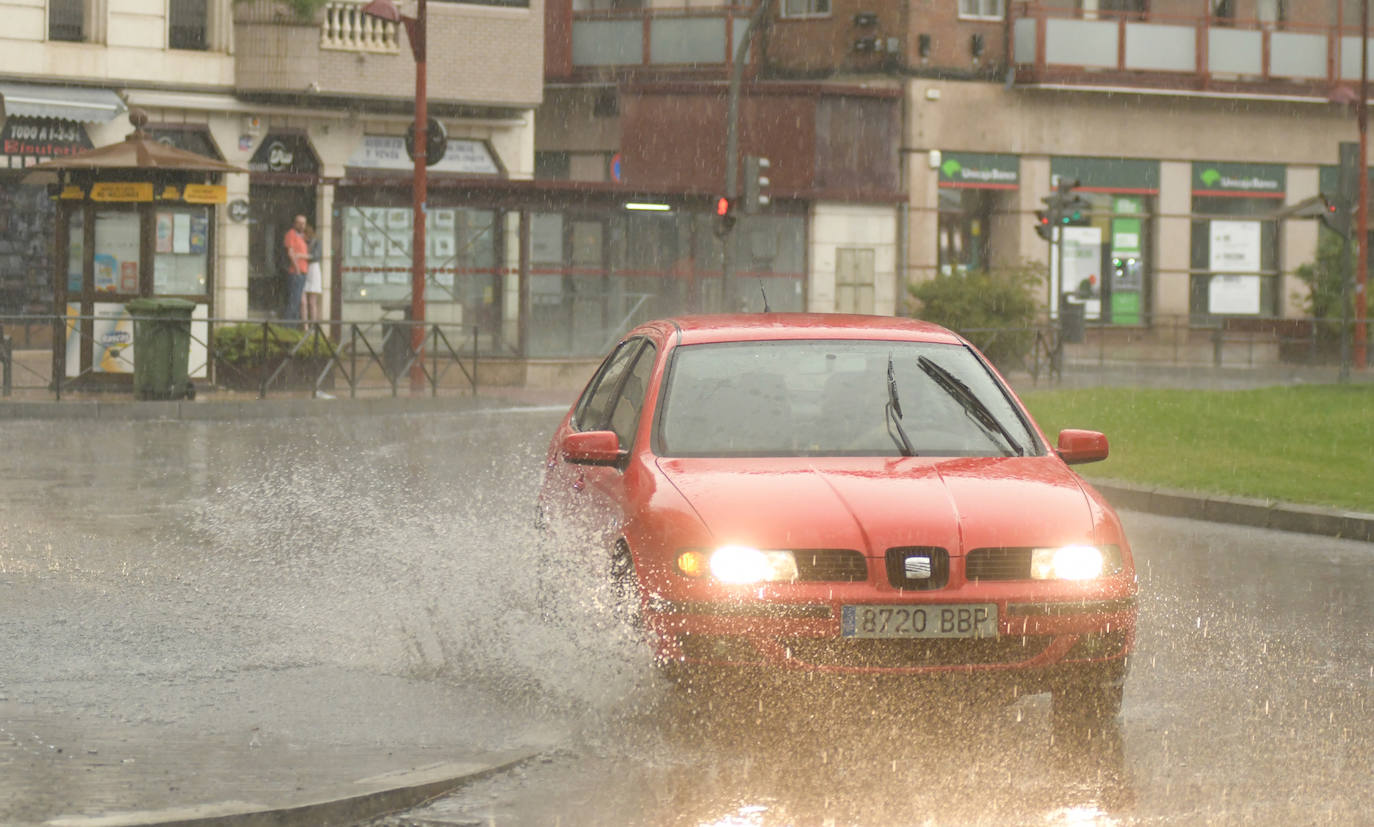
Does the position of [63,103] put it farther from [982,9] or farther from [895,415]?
[895,415]

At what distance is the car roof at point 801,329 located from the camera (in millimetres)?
7809

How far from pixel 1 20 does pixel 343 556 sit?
76.7ft

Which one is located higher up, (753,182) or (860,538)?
(753,182)

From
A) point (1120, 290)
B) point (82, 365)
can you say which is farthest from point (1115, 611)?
point (1120, 290)

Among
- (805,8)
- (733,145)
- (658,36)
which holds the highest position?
(805,8)

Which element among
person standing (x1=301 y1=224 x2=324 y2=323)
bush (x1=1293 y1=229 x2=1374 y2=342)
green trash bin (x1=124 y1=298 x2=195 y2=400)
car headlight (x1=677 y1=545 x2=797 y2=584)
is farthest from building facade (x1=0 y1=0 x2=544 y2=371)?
car headlight (x1=677 y1=545 x2=797 y2=584)

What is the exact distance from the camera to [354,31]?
33938mm

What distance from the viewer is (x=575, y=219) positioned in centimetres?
3134

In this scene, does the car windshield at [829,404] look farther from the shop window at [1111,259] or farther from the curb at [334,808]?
the shop window at [1111,259]

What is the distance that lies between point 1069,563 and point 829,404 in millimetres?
1296

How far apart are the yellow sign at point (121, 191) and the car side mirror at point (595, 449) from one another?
18305 mm

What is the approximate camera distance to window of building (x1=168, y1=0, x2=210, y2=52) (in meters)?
33.3

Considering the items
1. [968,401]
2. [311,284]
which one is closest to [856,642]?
[968,401]

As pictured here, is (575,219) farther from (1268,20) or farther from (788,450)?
(788,450)
